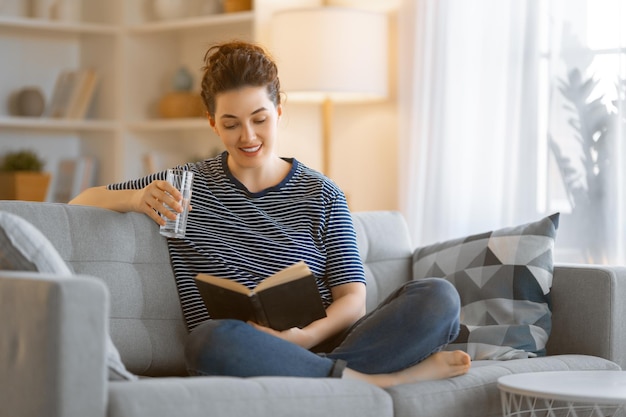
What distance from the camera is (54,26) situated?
4738 mm

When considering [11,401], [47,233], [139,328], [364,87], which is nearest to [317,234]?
[139,328]

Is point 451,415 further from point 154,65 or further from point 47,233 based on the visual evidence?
point 154,65

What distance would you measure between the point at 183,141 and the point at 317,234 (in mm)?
2497

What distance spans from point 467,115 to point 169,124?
4.80 ft

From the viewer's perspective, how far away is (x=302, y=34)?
4016 millimetres

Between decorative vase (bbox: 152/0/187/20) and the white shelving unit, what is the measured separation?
0.04 meters

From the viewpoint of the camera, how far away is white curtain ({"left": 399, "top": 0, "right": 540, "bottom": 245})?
3.75 m

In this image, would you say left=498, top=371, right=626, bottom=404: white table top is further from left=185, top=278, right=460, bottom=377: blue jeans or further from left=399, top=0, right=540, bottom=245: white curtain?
left=399, top=0, right=540, bottom=245: white curtain

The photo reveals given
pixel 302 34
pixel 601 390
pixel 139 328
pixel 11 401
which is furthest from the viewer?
pixel 302 34

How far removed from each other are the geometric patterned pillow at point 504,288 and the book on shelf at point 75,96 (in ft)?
7.80

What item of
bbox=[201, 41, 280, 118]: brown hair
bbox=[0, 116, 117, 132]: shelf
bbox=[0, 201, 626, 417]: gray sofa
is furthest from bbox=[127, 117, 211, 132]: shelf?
bbox=[201, 41, 280, 118]: brown hair

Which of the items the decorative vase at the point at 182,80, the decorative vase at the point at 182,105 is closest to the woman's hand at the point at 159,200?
the decorative vase at the point at 182,105

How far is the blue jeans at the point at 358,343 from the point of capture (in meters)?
2.26

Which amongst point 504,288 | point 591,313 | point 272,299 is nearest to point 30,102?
point 504,288
